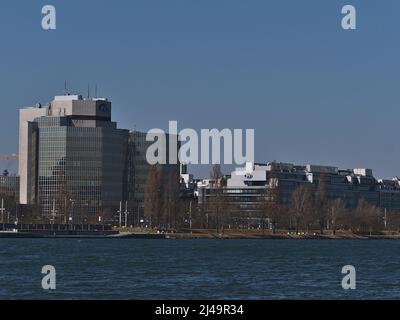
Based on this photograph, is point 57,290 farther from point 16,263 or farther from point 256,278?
point 16,263

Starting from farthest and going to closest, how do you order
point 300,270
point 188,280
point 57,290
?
point 300,270 → point 188,280 → point 57,290
